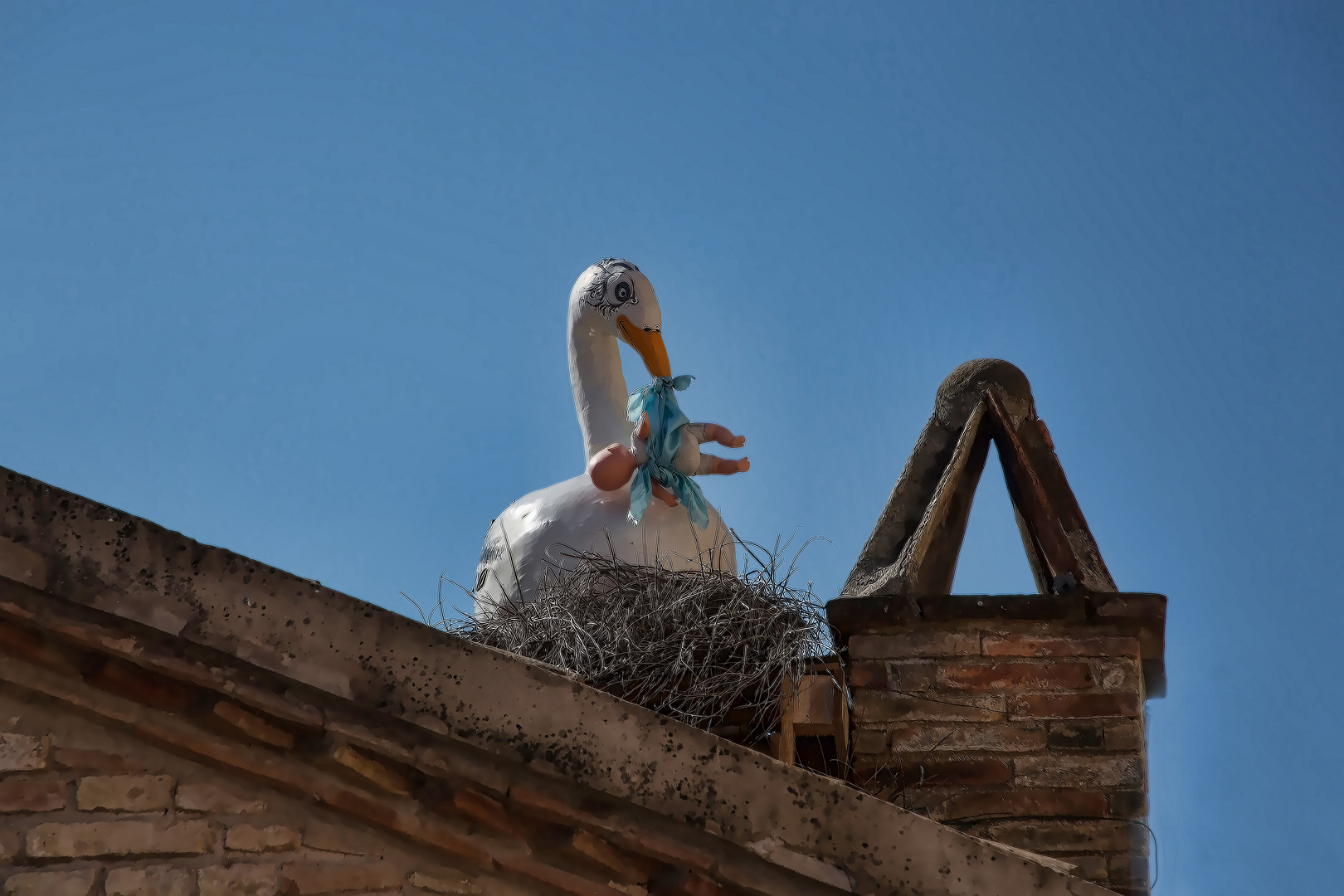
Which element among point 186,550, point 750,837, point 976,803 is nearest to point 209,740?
point 186,550

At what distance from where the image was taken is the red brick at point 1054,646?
155 inches

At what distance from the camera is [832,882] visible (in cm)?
257

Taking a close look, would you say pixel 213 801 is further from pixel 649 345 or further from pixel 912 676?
pixel 649 345

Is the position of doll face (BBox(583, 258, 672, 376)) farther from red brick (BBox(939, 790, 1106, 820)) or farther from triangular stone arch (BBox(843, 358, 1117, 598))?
red brick (BBox(939, 790, 1106, 820))

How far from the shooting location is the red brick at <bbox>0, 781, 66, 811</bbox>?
7.80ft

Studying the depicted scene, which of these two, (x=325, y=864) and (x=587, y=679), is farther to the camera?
(x=587, y=679)

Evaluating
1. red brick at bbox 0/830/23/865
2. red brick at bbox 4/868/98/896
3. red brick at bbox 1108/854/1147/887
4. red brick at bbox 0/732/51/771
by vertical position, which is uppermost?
red brick at bbox 1108/854/1147/887

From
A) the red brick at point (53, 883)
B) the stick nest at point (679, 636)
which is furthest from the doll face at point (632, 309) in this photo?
the red brick at point (53, 883)

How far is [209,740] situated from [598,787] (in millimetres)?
765

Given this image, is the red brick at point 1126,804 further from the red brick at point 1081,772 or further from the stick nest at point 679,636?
the stick nest at point 679,636

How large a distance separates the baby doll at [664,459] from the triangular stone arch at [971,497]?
0.65 m

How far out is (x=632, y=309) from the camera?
16.3 ft

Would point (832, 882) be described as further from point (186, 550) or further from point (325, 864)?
point (186, 550)

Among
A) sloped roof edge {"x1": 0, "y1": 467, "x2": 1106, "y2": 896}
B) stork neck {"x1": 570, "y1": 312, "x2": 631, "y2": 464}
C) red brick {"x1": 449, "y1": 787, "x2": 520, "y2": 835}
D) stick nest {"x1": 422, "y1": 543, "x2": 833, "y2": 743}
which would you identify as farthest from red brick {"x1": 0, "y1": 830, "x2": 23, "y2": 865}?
stork neck {"x1": 570, "y1": 312, "x2": 631, "y2": 464}
